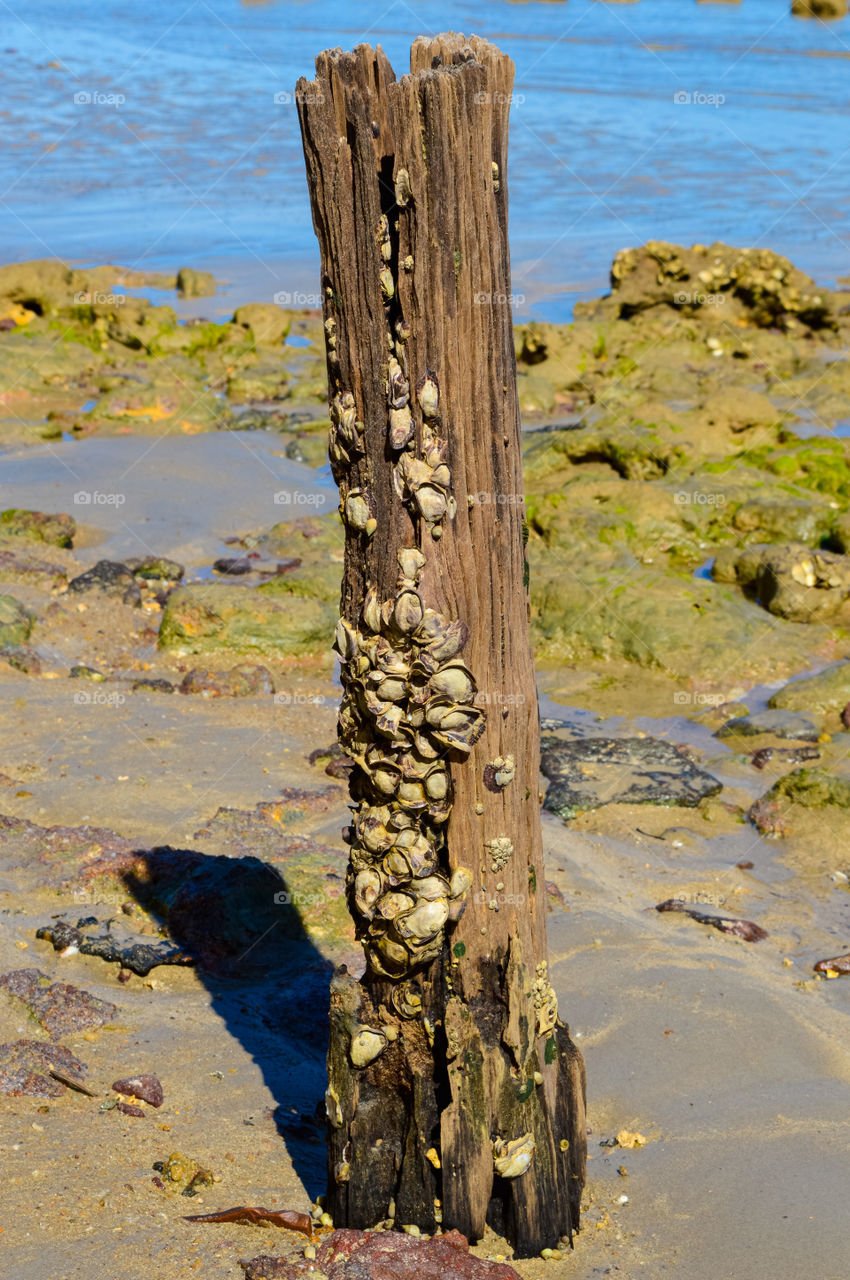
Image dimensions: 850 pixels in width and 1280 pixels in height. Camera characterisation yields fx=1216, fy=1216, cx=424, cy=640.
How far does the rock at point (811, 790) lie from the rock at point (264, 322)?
45.6ft

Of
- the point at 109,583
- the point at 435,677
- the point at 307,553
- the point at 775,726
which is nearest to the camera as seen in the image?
the point at 435,677

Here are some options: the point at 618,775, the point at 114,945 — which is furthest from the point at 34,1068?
the point at 618,775

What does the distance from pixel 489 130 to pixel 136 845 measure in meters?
4.05

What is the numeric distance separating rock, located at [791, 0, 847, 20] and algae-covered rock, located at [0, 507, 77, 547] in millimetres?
57505

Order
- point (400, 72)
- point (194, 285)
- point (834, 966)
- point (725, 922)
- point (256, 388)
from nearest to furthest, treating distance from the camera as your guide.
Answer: point (834, 966) → point (725, 922) → point (400, 72) → point (256, 388) → point (194, 285)

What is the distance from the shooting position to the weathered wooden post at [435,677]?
123 inches

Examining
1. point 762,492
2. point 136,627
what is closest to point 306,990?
point 136,627

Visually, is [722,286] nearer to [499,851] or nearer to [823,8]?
[499,851]

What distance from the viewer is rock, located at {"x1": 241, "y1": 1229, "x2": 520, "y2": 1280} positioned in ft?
10.5

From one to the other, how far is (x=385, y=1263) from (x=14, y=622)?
6731mm

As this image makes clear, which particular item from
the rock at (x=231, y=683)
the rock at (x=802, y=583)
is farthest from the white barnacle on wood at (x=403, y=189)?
the rock at (x=802, y=583)

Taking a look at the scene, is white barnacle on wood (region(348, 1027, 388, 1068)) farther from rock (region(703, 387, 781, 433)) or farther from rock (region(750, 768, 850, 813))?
rock (region(703, 387, 781, 433))

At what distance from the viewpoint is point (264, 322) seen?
19656mm

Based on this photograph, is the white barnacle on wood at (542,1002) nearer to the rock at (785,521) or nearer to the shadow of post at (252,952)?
the shadow of post at (252,952)
